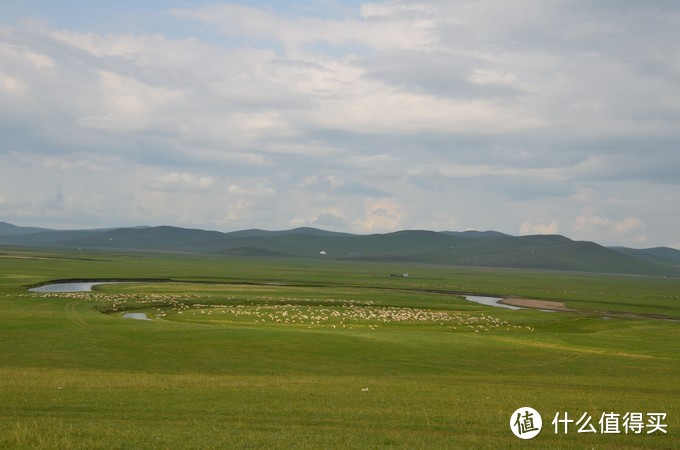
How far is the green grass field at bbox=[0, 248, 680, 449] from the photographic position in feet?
64.0

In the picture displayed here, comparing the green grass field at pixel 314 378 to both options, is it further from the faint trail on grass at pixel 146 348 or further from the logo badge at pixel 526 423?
the logo badge at pixel 526 423

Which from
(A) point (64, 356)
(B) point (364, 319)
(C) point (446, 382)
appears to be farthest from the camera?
(B) point (364, 319)

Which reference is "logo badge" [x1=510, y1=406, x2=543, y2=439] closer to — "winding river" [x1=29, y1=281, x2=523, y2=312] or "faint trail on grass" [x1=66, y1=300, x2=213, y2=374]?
"faint trail on grass" [x1=66, y1=300, x2=213, y2=374]

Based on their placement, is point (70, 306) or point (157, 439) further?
point (70, 306)

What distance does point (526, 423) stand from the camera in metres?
21.1

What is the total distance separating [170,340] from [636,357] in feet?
118

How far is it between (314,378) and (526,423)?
15.9 m

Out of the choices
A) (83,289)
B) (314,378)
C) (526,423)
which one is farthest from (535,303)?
(526,423)

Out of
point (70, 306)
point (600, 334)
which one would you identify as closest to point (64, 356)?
point (70, 306)

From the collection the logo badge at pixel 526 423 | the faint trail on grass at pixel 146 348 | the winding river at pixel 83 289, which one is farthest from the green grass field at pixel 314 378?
the winding river at pixel 83 289

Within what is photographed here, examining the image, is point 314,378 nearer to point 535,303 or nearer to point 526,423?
point 526,423

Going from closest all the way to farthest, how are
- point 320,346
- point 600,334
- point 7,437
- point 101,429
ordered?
1. point 7,437
2. point 101,429
3. point 320,346
4. point 600,334

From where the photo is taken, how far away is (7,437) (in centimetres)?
1750

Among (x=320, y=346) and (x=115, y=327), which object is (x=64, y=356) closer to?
(x=115, y=327)
